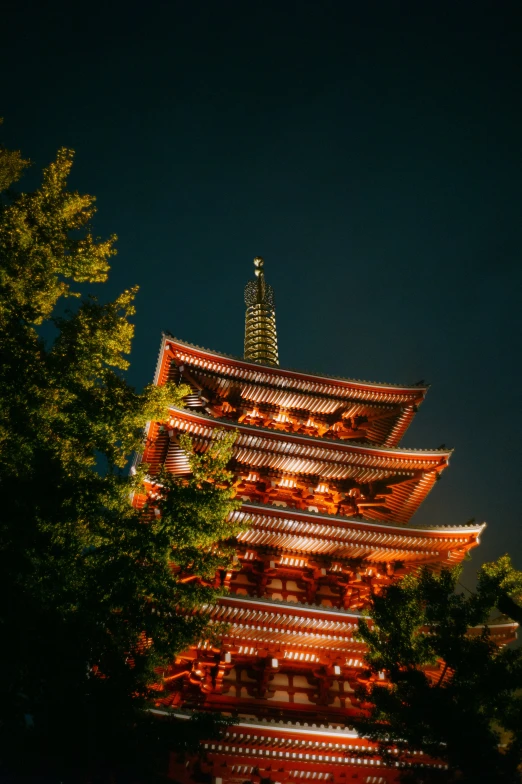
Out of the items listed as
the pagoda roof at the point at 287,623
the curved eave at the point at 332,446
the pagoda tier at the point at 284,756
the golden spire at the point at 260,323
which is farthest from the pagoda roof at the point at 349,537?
the golden spire at the point at 260,323

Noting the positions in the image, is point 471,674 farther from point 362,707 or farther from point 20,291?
point 20,291

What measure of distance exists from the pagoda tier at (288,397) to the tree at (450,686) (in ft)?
25.4

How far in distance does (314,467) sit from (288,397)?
9.07ft

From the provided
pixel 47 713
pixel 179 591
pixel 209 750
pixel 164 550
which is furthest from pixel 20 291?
pixel 209 750

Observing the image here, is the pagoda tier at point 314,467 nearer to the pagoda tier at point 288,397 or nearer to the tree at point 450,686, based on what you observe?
the pagoda tier at point 288,397

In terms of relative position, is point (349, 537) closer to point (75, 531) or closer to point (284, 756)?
point (284, 756)

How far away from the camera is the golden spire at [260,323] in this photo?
75.3 feet

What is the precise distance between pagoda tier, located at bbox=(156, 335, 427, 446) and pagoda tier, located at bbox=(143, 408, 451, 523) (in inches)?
54.5

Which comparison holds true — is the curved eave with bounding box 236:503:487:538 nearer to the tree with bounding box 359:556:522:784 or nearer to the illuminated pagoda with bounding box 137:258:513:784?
the illuminated pagoda with bounding box 137:258:513:784

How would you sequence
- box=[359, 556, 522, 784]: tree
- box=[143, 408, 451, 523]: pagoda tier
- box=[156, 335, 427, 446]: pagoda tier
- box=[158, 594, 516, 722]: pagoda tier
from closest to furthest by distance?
box=[359, 556, 522, 784]: tree < box=[158, 594, 516, 722]: pagoda tier < box=[143, 408, 451, 523]: pagoda tier < box=[156, 335, 427, 446]: pagoda tier

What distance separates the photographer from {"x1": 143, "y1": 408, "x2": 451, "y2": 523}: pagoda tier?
1405 centimetres

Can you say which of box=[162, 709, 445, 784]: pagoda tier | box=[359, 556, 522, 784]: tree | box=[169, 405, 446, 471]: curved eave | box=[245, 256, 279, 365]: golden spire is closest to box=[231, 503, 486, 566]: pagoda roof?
box=[169, 405, 446, 471]: curved eave

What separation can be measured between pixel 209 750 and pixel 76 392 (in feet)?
23.1

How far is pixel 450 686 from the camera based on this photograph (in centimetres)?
725
